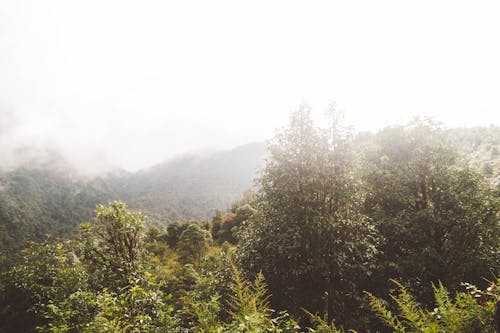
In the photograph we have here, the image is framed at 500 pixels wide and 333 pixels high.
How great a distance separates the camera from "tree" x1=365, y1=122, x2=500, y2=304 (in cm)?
1084

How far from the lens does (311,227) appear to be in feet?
30.9

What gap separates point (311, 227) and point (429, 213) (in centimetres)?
618

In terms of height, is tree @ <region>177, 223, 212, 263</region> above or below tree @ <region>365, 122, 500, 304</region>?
below

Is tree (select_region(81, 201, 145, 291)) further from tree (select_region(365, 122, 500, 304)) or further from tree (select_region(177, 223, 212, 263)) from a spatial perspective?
tree (select_region(177, 223, 212, 263))

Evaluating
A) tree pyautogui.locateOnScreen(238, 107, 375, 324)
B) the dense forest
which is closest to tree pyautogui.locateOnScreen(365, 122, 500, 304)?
the dense forest

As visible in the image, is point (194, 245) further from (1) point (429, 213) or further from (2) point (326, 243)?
(1) point (429, 213)

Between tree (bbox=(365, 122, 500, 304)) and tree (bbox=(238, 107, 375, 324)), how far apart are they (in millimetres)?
2163

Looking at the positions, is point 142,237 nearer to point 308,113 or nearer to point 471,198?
point 308,113

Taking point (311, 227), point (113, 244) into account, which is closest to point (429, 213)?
point (311, 227)

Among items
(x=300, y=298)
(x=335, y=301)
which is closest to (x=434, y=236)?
(x=335, y=301)

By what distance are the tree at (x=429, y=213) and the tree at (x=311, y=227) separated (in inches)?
85.1

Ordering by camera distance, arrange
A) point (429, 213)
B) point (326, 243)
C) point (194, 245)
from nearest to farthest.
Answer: point (326, 243)
point (429, 213)
point (194, 245)

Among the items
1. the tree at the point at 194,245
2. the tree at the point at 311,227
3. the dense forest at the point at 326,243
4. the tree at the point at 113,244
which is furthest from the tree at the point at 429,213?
the tree at the point at 194,245

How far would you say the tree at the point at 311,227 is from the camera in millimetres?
9617
